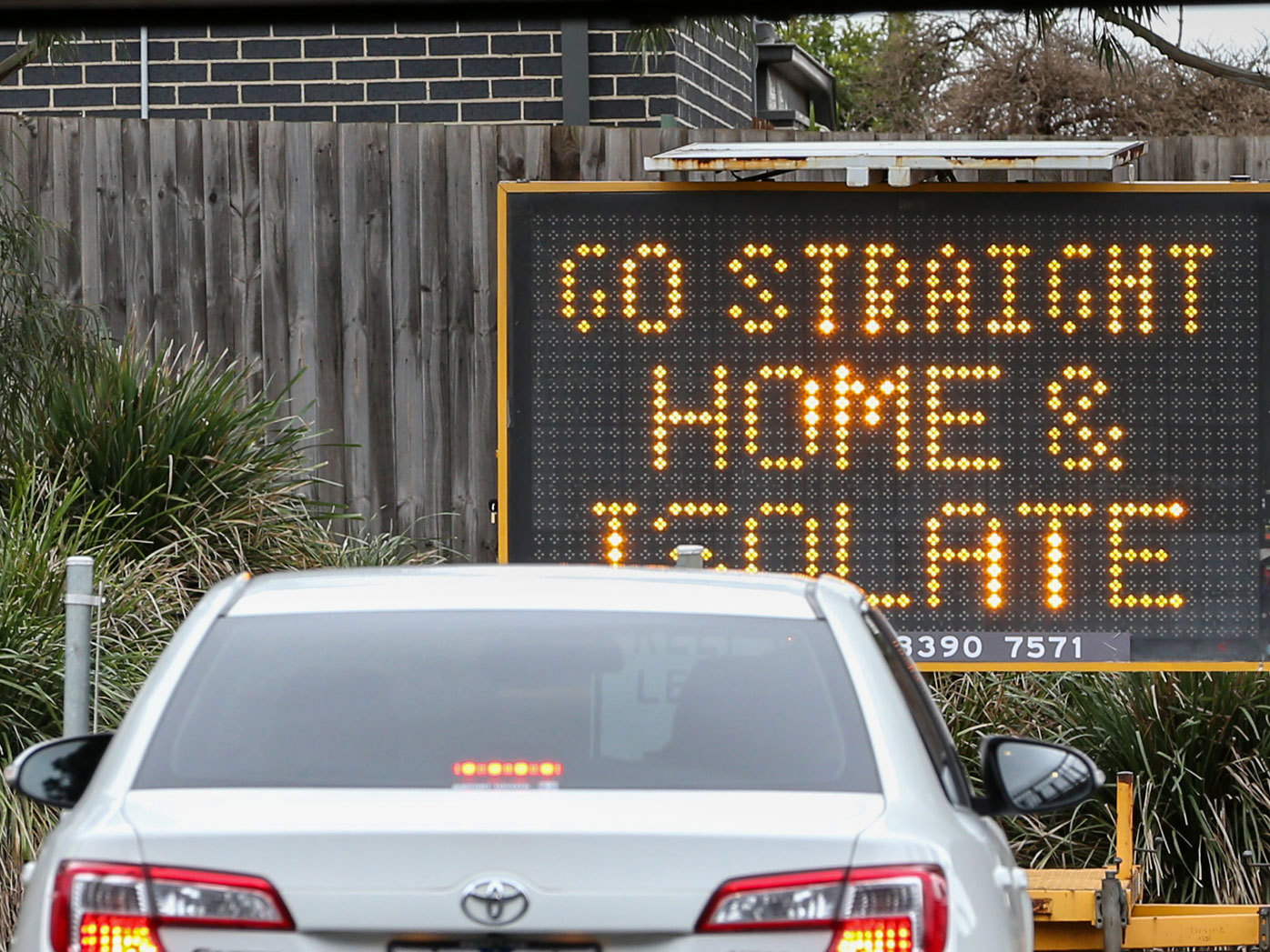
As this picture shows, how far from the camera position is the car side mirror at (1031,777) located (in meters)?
4.13

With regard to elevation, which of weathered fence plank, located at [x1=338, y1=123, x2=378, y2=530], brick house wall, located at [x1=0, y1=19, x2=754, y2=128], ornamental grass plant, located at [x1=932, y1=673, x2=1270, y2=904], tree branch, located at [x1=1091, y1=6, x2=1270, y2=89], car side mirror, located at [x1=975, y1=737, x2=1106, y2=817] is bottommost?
ornamental grass plant, located at [x1=932, y1=673, x2=1270, y2=904]

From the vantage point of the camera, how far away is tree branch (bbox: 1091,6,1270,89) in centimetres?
966

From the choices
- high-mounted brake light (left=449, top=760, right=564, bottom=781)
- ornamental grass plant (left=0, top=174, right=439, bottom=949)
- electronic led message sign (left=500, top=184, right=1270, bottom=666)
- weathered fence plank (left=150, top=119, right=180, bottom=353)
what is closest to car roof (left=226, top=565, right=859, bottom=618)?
high-mounted brake light (left=449, top=760, right=564, bottom=781)

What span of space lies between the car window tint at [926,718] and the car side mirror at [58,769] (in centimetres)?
152

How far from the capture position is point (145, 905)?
308 centimetres

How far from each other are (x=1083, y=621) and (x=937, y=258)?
1.26 m

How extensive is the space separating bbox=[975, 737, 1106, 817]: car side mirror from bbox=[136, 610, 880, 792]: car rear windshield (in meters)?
0.56

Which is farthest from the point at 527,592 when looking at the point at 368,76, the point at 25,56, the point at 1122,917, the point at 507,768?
the point at 368,76

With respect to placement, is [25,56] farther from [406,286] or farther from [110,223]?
[406,286]

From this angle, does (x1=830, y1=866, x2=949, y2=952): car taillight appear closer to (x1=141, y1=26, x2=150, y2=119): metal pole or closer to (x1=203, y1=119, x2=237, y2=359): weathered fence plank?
(x1=203, y1=119, x2=237, y2=359): weathered fence plank

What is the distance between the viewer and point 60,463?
8.70 metres

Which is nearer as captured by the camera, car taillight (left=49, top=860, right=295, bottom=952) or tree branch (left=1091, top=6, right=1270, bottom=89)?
car taillight (left=49, top=860, right=295, bottom=952)

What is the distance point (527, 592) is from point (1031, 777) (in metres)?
1.10

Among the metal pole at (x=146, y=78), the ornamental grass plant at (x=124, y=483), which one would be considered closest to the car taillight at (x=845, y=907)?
the ornamental grass plant at (x=124, y=483)
